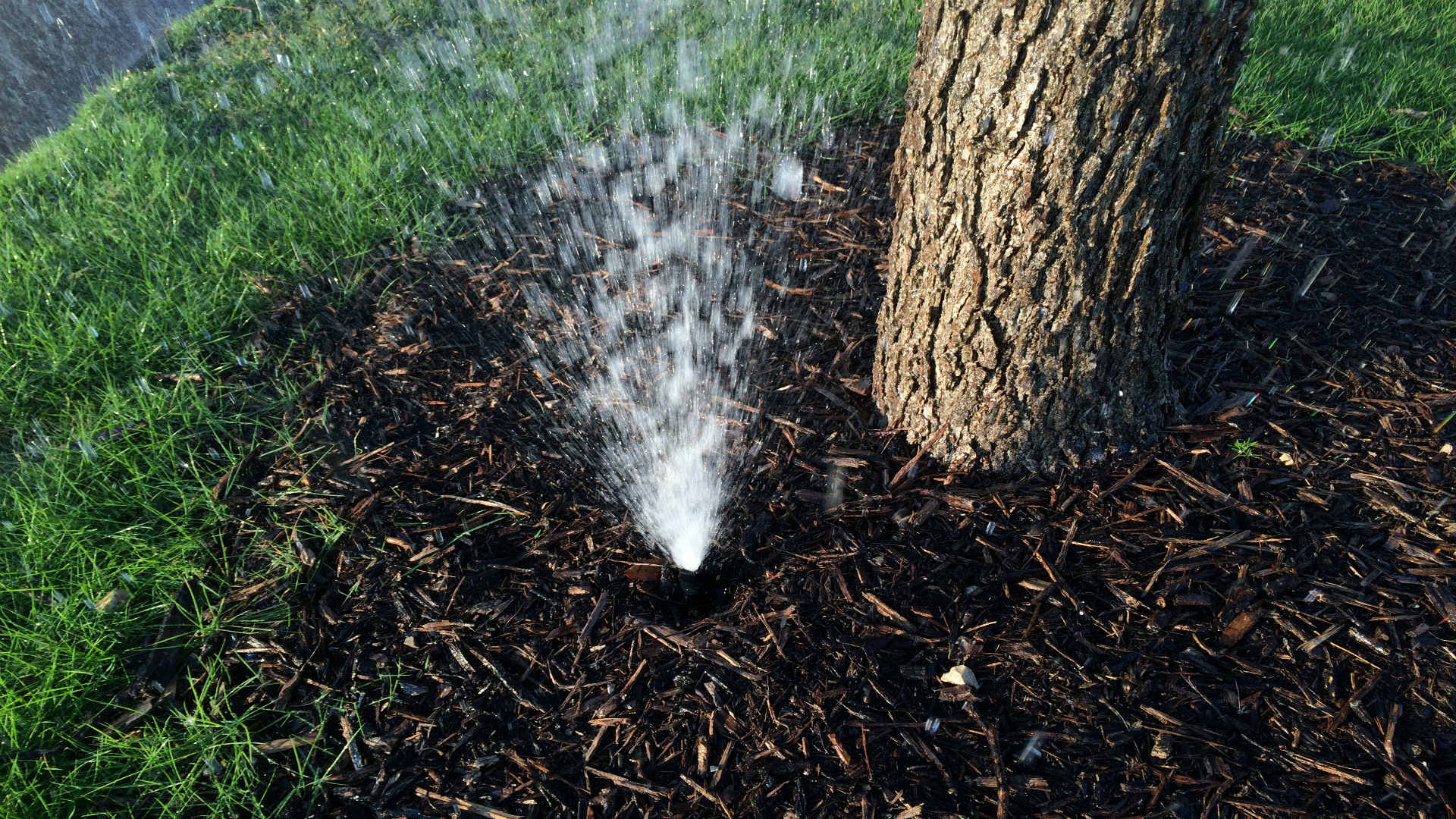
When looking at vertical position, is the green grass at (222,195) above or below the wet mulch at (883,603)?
above

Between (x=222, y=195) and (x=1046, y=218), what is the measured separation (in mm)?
3624

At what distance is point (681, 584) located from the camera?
2271 mm

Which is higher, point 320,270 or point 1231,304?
point 320,270

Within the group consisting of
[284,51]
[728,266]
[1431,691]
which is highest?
[284,51]

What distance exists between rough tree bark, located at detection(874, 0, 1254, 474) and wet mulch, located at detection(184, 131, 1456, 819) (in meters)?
0.19

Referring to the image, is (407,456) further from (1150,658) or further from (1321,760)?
(1321,760)

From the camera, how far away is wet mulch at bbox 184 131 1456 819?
184 centimetres

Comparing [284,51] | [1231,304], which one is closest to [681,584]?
[1231,304]

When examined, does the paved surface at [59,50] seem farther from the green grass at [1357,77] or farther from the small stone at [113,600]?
the green grass at [1357,77]

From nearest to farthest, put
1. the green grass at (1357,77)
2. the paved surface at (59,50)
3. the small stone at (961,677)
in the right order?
the small stone at (961,677) → the green grass at (1357,77) → the paved surface at (59,50)

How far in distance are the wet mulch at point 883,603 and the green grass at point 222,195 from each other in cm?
29

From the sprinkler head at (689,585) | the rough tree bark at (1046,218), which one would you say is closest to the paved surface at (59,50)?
the sprinkler head at (689,585)

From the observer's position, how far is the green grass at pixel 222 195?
A: 2.12 meters

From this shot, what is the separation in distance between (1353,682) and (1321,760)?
0.24m
